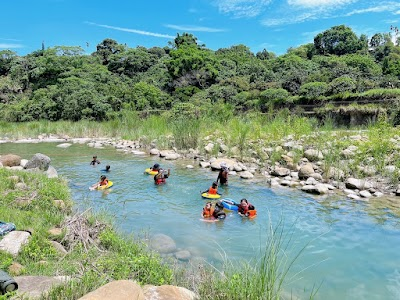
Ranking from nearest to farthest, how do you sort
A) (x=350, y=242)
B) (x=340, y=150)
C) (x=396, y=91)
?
(x=350, y=242) < (x=340, y=150) < (x=396, y=91)

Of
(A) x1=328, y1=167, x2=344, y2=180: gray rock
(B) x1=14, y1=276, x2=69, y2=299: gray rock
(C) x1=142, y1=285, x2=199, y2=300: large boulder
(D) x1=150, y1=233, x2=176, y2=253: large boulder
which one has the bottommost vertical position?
(D) x1=150, y1=233, x2=176, y2=253: large boulder

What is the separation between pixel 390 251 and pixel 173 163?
9.65 m

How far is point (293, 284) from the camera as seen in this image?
4855mm

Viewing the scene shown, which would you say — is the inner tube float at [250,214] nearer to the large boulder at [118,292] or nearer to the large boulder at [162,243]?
the large boulder at [162,243]

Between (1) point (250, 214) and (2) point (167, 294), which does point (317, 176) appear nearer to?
(1) point (250, 214)

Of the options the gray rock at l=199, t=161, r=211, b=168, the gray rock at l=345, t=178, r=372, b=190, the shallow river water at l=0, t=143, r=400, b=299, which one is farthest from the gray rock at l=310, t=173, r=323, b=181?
the gray rock at l=199, t=161, r=211, b=168

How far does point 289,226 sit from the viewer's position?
7.18m

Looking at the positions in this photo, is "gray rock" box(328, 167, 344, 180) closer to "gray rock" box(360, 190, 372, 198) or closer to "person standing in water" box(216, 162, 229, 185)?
"gray rock" box(360, 190, 372, 198)

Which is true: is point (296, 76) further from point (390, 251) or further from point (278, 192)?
point (390, 251)

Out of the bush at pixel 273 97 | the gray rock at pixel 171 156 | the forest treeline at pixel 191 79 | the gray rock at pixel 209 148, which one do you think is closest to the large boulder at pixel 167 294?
the gray rock at pixel 209 148

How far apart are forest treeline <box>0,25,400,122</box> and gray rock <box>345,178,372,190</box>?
38.9 ft

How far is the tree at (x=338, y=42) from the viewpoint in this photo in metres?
50.0

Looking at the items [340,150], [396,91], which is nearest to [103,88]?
[396,91]

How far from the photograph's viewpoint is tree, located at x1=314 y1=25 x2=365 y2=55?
50.0 m
